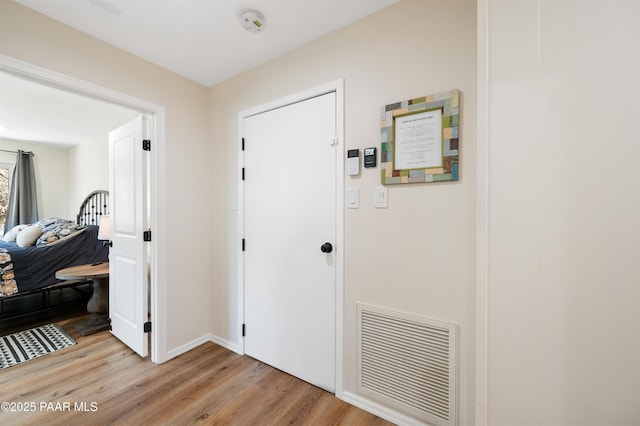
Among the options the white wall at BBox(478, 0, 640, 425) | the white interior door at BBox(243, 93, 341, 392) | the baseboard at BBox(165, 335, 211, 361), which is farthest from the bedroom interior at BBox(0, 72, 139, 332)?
the white wall at BBox(478, 0, 640, 425)

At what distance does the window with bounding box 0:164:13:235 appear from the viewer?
4.85 metres

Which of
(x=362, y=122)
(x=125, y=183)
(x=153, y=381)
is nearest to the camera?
(x=362, y=122)

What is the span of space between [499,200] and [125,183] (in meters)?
2.80

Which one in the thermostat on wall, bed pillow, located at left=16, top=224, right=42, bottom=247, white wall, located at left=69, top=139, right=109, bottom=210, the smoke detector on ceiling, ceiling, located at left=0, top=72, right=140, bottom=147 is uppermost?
ceiling, located at left=0, top=72, right=140, bottom=147

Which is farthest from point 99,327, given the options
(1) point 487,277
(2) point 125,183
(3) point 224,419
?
(1) point 487,277

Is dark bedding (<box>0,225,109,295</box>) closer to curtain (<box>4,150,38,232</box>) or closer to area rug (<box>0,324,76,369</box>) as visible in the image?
area rug (<box>0,324,76,369</box>)

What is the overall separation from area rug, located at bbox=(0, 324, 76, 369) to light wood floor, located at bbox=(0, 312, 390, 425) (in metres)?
0.13

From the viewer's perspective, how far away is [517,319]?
87cm

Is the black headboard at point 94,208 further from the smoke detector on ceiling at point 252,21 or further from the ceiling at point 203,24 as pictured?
the smoke detector on ceiling at point 252,21

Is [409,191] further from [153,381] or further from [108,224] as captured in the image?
[108,224]

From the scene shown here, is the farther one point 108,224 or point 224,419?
point 108,224

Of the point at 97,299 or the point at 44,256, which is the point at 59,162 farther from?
the point at 97,299

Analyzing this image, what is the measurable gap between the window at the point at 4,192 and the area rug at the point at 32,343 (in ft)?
12.4

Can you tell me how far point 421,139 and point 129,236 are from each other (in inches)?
98.3
